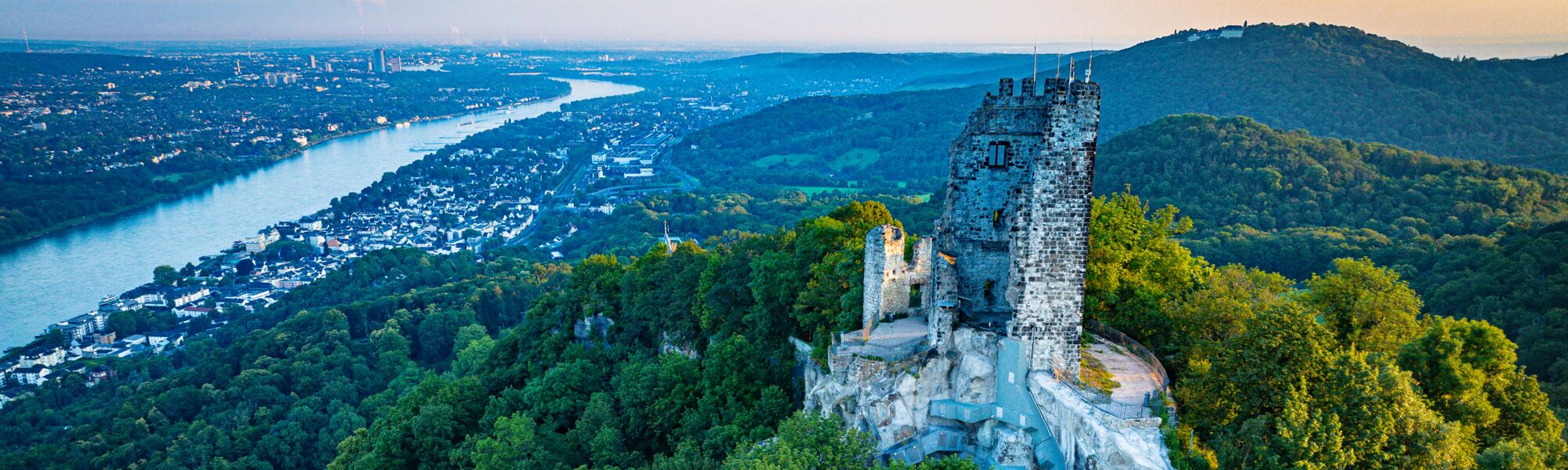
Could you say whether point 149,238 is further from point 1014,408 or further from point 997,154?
point 1014,408

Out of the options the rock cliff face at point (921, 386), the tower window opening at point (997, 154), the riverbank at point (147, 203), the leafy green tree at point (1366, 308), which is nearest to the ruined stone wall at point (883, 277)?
the rock cliff face at point (921, 386)

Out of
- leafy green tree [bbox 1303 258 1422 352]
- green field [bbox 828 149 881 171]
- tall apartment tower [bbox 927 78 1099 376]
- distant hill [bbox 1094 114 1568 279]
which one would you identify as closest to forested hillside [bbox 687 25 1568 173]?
green field [bbox 828 149 881 171]

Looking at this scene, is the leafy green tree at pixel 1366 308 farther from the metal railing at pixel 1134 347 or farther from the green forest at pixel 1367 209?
the green forest at pixel 1367 209

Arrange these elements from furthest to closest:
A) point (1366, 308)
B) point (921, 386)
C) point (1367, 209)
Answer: point (1367, 209) < point (1366, 308) < point (921, 386)

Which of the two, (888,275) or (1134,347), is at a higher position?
(888,275)

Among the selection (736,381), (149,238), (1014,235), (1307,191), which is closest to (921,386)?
→ (1014,235)
